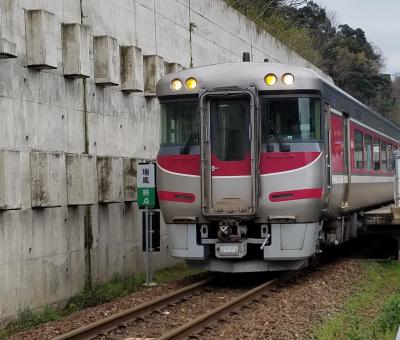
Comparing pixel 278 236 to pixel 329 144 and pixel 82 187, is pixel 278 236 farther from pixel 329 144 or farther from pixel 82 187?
pixel 82 187

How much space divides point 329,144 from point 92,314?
15.5 ft


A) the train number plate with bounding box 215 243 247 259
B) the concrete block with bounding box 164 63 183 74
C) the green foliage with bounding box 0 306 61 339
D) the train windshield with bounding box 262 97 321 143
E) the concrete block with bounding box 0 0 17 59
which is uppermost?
the concrete block with bounding box 164 63 183 74

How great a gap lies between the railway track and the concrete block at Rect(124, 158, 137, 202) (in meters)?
2.43

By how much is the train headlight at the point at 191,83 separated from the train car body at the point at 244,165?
0.02 meters

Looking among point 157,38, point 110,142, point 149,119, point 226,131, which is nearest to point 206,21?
point 157,38

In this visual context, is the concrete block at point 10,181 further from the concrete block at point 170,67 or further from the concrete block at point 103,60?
the concrete block at point 170,67

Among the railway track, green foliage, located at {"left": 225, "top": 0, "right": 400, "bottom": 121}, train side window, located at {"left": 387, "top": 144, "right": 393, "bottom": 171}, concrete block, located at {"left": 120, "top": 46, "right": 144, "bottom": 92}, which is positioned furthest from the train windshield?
green foliage, located at {"left": 225, "top": 0, "right": 400, "bottom": 121}

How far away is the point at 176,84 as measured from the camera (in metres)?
12.5

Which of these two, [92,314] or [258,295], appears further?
[258,295]

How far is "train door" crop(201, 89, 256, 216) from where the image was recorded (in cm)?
1186

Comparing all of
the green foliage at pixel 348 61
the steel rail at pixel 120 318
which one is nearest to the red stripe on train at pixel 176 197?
the steel rail at pixel 120 318

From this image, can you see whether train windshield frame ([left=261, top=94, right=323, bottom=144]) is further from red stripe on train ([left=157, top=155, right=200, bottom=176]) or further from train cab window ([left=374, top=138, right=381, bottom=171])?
train cab window ([left=374, top=138, right=381, bottom=171])

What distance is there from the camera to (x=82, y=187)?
12.4 metres

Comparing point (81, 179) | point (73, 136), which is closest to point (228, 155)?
point (81, 179)
